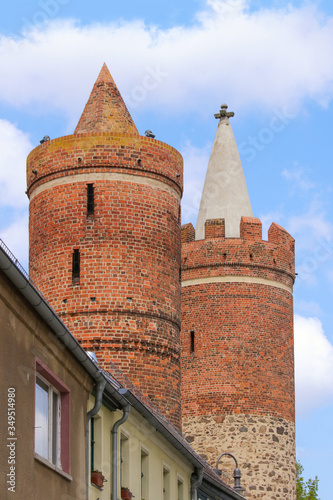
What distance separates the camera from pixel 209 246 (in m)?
40.1

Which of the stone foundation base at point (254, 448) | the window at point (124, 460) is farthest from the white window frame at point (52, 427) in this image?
the stone foundation base at point (254, 448)

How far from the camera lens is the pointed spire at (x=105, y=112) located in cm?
3061

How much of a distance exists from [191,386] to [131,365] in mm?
10374

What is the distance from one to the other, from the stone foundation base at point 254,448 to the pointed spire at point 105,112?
11.3 meters

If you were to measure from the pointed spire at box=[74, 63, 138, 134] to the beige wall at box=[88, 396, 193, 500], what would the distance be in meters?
9.61

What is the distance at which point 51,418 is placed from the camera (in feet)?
50.1

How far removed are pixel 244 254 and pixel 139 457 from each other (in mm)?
19268

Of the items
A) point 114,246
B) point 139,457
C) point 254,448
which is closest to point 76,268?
point 114,246

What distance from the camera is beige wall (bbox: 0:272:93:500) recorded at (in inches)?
509

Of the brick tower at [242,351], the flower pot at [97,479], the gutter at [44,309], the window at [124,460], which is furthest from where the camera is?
the brick tower at [242,351]

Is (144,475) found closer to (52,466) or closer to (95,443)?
(95,443)

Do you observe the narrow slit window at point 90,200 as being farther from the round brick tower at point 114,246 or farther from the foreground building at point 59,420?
the foreground building at point 59,420

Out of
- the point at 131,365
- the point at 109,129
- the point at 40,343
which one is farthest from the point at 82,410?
the point at 109,129

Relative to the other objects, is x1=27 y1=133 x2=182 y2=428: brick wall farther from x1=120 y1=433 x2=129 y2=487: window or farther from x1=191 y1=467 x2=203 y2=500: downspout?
x1=120 y1=433 x2=129 y2=487: window
